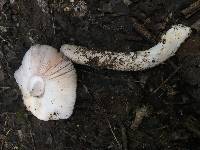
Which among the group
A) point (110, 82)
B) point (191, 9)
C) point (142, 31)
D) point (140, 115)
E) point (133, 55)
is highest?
point (191, 9)

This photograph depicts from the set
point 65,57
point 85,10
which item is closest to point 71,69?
point 65,57

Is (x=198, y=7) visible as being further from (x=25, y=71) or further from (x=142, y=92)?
(x=25, y=71)

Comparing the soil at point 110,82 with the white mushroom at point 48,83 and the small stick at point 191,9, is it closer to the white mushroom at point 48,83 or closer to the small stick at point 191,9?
the small stick at point 191,9

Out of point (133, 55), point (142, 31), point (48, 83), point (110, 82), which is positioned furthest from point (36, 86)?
point (142, 31)

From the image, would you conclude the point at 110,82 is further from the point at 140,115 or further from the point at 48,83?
the point at 48,83

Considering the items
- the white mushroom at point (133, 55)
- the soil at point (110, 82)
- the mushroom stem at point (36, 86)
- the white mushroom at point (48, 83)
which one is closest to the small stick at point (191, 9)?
the soil at point (110, 82)

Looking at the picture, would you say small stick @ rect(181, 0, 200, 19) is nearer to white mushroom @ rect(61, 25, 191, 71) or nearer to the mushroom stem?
white mushroom @ rect(61, 25, 191, 71)

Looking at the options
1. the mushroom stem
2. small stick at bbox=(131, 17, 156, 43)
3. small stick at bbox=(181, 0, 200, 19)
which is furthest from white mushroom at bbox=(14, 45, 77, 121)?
small stick at bbox=(181, 0, 200, 19)
